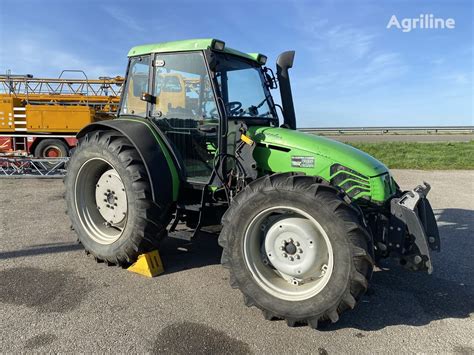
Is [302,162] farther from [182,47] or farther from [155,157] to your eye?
[182,47]

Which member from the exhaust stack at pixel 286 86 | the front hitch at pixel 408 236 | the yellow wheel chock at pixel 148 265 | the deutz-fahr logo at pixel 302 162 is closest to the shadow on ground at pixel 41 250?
the yellow wheel chock at pixel 148 265

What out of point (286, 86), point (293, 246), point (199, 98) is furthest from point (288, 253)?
point (286, 86)

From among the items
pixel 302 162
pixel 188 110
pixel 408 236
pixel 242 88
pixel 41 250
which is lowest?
pixel 41 250

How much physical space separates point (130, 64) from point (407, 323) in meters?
4.14

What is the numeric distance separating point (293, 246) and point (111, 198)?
2383 mm

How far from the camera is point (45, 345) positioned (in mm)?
2785

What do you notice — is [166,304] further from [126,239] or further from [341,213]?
[341,213]

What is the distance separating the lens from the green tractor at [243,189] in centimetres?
304

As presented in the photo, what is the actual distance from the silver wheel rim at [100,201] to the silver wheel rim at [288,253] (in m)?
1.79

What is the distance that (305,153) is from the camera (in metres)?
3.68

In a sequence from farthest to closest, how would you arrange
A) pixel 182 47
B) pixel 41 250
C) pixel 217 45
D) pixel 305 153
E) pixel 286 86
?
1. pixel 41 250
2. pixel 286 86
3. pixel 182 47
4. pixel 217 45
5. pixel 305 153

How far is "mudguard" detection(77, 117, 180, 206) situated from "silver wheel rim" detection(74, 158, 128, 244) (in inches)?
21.9

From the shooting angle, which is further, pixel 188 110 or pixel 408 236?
pixel 188 110

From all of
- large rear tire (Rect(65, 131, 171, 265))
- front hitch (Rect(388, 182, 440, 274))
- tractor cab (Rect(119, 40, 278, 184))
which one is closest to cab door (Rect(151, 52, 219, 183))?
tractor cab (Rect(119, 40, 278, 184))
